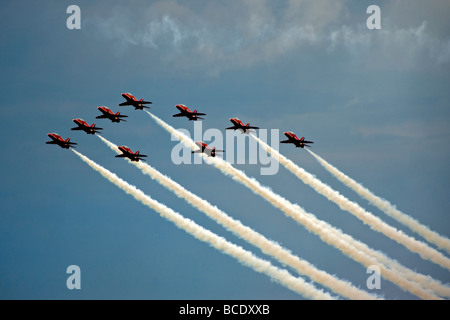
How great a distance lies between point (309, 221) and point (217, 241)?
2068 centimetres

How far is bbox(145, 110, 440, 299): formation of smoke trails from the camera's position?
121250 millimetres

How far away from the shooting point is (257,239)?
407 feet

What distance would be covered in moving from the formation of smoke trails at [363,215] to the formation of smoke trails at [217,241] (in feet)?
68.0

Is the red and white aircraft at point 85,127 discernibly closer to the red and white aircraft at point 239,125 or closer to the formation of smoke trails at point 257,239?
the formation of smoke trails at point 257,239

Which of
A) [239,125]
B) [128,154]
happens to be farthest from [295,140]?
[128,154]

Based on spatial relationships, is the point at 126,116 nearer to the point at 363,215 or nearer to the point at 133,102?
the point at 133,102

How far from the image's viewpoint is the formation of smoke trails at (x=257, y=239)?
119 meters
